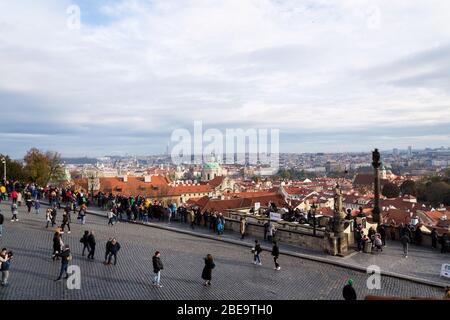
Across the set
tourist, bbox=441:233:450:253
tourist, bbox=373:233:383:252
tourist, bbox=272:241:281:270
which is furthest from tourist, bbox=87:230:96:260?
tourist, bbox=441:233:450:253

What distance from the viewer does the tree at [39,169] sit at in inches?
1647

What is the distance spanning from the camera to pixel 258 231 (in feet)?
61.2

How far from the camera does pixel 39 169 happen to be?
42.4 m

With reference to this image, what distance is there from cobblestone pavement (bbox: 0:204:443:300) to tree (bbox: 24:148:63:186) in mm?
26646

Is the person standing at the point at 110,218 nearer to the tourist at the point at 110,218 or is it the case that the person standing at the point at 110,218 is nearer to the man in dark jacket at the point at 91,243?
the tourist at the point at 110,218

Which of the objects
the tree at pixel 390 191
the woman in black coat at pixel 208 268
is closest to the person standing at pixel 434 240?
the woman in black coat at pixel 208 268

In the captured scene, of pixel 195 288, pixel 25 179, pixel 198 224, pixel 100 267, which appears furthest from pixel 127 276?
pixel 25 179

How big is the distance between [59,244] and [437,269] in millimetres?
12190

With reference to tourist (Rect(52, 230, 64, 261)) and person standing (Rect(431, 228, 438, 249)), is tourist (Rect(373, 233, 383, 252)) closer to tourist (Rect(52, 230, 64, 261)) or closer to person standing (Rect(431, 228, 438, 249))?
person standing (Rect(431, 228, 438, 249))

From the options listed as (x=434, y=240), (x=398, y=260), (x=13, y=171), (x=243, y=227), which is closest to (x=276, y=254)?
(x=243, y=227)

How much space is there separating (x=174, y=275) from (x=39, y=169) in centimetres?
3445

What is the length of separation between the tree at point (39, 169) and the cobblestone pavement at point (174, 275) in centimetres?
2665
